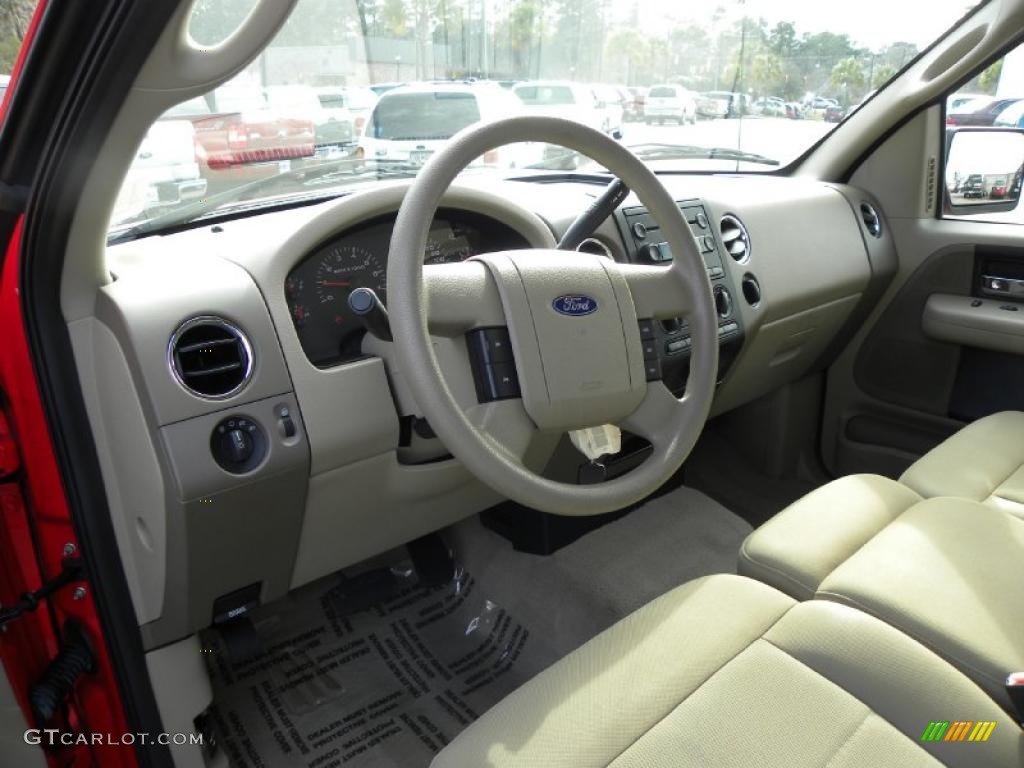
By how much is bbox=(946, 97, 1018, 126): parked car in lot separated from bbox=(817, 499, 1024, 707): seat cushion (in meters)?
1.37

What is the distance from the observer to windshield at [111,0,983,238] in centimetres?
142

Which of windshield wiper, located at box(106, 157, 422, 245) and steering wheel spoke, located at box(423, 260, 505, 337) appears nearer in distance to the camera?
steering wheel spoke, located at box(423, 260, 505, 337)

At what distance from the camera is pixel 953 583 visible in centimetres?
117

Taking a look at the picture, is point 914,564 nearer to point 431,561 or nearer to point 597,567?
point 597,567

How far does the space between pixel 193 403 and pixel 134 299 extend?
17cm

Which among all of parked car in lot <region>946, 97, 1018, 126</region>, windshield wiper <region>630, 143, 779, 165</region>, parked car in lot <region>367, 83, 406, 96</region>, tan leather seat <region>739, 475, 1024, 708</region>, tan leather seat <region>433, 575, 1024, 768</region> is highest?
parked car in lot <region>367, 83, 406, 96</region>

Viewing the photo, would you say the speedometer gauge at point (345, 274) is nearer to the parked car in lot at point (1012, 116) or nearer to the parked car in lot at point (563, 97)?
the parked car in lot at point (563, 97)

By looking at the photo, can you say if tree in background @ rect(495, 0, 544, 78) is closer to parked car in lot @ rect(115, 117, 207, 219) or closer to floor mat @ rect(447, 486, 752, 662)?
parked car in lot @ rect(115, 117, 207, 219)

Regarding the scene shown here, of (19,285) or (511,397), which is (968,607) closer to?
(511,397)

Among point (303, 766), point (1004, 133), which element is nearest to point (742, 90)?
point (1004, 133)

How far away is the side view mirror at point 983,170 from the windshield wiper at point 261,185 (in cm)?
161

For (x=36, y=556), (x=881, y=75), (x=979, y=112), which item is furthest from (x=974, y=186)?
(x=36, y=556)

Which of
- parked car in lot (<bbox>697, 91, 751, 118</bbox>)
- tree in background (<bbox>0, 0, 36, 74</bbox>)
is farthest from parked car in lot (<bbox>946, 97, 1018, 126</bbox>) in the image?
tree in background (<bbox>0, 0, 36, 74</bbox>)

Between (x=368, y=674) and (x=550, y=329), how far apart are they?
3.58 ft
